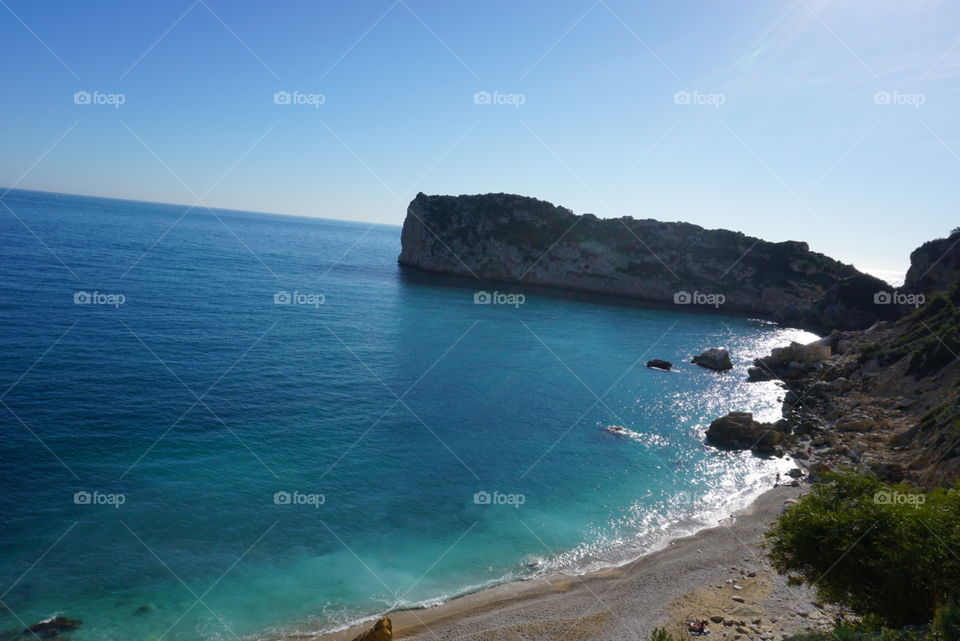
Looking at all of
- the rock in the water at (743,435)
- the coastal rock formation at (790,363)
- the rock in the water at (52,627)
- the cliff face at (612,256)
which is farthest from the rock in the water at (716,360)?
the rock in the water at (52,627)

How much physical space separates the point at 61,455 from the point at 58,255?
60938 millimetres

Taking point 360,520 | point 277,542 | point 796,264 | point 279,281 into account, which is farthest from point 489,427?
point 796,264

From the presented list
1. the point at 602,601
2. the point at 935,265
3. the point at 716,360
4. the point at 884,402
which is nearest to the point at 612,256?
the point at 935,265

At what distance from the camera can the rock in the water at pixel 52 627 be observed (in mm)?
14348

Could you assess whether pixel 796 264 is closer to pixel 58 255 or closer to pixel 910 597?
pixel 910 597

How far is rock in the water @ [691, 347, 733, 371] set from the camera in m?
52.6

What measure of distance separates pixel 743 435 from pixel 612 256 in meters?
70.6

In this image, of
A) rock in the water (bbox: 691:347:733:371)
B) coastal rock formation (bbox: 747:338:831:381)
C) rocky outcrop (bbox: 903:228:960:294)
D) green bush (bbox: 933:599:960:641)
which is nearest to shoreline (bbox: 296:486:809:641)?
green bush (bbox: 933:599:960:641)

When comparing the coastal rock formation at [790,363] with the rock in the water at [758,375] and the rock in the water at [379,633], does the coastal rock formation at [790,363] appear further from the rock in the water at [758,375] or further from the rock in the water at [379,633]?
the rock in the water at [379,633]

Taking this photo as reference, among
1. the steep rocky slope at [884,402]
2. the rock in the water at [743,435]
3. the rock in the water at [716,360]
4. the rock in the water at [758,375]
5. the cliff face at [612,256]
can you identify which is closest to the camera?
the steep rocky slope at [884,402]

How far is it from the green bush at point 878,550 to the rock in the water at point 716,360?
4057 cm

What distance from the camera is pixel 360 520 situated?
2162cm

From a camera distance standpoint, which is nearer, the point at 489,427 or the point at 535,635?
the point at 535,635

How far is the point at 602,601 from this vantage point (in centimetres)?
1767
